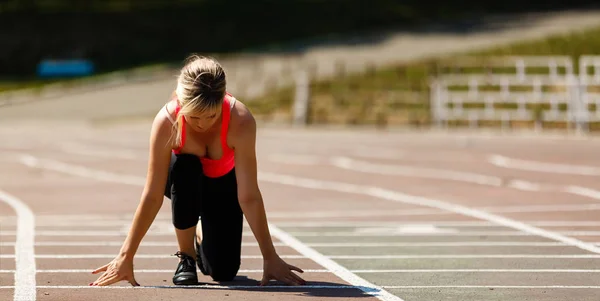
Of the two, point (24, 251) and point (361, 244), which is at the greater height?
point (24, 251)

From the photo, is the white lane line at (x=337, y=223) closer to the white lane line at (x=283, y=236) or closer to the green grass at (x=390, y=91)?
the white lane line at (x=283, y=236)

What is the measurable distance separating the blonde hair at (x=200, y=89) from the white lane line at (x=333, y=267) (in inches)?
58.3

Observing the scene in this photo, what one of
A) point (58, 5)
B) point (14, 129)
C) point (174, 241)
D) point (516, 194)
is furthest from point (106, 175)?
point (58, 5)

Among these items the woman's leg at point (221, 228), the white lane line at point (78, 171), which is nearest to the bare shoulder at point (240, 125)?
the woman's leg at point (221, 228)

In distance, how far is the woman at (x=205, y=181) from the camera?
7523 millimetres

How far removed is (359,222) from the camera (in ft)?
40.3

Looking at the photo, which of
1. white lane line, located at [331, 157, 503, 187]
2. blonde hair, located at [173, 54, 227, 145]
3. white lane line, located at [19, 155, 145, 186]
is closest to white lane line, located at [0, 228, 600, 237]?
blonde hair, located at [173, 54, 227, 145]

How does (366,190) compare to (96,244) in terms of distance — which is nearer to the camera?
(96,244)

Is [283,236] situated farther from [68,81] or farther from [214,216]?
[68,81]

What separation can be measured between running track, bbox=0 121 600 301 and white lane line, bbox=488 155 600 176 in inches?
1.1

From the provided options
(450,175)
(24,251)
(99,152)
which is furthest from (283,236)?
(99,152)

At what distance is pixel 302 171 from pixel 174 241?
788cm

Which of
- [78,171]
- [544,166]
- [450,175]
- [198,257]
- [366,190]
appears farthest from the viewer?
[544,166]

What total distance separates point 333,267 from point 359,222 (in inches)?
126
